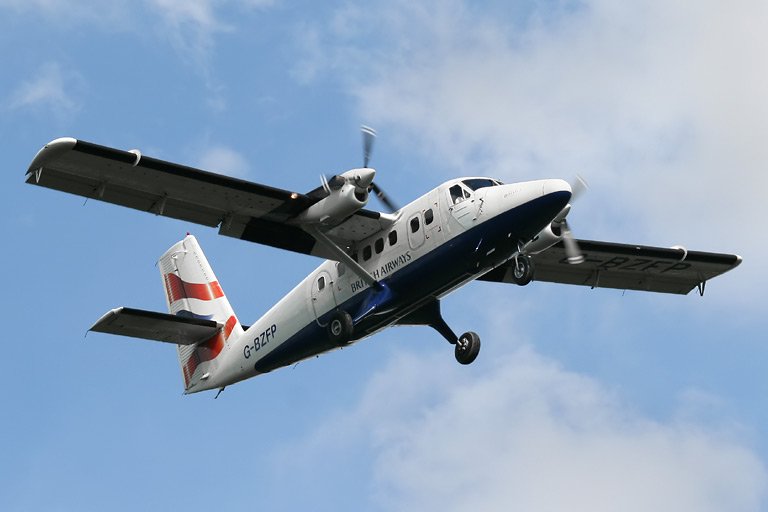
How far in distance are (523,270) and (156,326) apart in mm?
8779

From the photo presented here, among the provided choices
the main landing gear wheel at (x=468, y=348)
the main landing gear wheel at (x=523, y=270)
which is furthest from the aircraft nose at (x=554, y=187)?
the main landing gear wheel at (x=468, y=348)

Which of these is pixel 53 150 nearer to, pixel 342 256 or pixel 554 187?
pixel 342 256

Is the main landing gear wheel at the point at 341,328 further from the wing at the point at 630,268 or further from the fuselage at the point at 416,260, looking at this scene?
the wing at the point at 630,268

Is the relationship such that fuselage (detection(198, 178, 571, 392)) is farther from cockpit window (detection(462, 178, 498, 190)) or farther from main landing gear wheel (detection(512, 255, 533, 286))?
main landing gear wheel (detection(512, 255, 533, 286))

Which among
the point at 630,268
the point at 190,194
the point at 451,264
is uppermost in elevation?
the point at 190,194

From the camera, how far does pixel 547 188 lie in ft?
76.5

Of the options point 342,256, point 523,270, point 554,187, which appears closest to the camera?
point 554,187

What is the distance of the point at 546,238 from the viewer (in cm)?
2617

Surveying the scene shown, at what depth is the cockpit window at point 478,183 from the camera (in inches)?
960

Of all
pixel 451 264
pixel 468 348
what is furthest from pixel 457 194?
pixel 468 348

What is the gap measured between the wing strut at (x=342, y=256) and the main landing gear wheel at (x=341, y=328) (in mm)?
896

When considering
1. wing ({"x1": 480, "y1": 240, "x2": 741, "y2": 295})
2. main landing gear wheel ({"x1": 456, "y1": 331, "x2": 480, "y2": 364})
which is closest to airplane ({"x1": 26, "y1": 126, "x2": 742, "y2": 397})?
main landing gear wheel ({"x1": 456, "y1": 331, "x2": 480, "y2": 364})

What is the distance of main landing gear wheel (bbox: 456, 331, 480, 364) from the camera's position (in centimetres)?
2656

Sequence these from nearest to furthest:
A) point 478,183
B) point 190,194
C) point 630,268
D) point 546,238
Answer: point 478,183 < point 190,194 < point 546,238 < point 630,268
